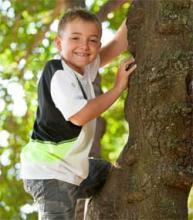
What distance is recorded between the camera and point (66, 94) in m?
3.38

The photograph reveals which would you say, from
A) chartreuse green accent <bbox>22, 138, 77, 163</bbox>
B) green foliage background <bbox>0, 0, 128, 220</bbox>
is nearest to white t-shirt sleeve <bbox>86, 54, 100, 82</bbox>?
chartreuse green accent <bbox>22, 138, 77, 163</bbox>

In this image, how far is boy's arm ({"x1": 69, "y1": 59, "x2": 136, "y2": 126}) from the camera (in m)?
3.41

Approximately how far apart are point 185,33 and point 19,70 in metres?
4.46

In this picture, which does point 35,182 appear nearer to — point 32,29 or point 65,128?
point 65,128

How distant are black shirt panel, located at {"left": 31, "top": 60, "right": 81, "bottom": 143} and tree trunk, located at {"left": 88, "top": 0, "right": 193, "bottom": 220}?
31cm

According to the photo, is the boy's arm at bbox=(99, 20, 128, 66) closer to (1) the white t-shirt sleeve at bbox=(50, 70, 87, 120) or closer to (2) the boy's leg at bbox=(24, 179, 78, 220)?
(1) the white t-shirt sleeve at bbox=(50, 70, 87, 120)

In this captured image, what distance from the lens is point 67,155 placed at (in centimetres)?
349

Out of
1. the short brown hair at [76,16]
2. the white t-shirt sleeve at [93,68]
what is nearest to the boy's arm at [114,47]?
the white t-shirt sleeve at [93,68]

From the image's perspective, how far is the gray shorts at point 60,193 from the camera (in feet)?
11.3

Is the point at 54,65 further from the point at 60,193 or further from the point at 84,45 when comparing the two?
the point at 60,193

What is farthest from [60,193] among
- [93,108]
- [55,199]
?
[93,108]

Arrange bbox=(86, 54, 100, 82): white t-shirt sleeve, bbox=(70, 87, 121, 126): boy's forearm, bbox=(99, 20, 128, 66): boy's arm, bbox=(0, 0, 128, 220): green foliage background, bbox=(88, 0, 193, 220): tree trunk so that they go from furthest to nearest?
bbox=(0, 0, 128, 220): green foliage background → bbox=(99, 20, 128, 66): boy's arm → bbox=(86, 54, 100, 82): white t-shirt sleeve → bbox=(70, 87, 121, 126): boy's forearm → bbox=(88, 0, 193, 220): tree trunk

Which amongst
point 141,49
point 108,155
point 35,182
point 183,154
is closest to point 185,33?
point 141,49

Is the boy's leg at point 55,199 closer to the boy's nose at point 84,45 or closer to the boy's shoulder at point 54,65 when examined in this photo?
the boy's shoulder at point 54,65
